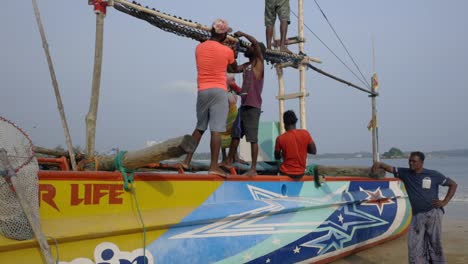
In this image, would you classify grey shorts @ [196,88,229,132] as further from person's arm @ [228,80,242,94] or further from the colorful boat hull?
person's arm @ [228,80,242,94]

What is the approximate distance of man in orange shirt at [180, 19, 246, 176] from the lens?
4711 millimetres

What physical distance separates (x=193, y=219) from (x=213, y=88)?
4.50 ft

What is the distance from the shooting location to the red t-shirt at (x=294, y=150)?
598 cm

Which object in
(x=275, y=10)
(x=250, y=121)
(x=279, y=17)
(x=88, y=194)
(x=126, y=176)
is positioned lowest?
(x=88, y=194)

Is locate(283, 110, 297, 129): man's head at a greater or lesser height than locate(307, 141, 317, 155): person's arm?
greater

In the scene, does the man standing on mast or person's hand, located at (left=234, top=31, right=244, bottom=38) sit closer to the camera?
person's hand, located at (left=234, top=31, right=244, bottom=38)

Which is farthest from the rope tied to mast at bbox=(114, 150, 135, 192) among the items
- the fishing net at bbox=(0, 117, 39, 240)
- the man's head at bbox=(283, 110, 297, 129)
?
the man's head at bbox=(283, 110, 297, 129)

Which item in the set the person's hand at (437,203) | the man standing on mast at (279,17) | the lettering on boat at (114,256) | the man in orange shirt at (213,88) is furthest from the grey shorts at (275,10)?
the lettering on boat at (114,256)

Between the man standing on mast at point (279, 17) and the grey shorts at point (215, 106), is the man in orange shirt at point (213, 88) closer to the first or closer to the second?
the grey shorts at point (215, 106)

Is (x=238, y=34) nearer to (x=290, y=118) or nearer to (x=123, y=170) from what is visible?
(x=290, y=118)

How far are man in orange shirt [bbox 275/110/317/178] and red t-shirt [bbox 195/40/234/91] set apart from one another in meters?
1.64

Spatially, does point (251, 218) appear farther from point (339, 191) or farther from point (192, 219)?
point (339, 191)

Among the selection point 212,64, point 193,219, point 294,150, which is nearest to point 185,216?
point 193,219

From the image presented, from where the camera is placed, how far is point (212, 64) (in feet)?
15.6
